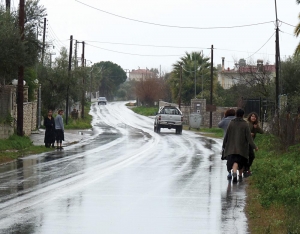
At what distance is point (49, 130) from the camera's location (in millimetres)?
29438

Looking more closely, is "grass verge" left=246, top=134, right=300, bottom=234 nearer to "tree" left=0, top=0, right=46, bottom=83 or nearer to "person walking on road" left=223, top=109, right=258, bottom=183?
"person walking on road" left=223, top=109, right=258, bottom=183

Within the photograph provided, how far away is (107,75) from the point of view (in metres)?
165

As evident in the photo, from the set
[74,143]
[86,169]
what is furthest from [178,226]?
[74,143]

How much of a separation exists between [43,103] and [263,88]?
15.7m

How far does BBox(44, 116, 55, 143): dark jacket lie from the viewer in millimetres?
29031

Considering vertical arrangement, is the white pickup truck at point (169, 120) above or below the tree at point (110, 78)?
below

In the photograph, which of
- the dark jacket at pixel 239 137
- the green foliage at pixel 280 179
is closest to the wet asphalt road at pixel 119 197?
the green foliage at pixel 280 179

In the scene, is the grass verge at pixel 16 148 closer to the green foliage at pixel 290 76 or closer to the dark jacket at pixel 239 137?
the dark jacket at pixel 239 137

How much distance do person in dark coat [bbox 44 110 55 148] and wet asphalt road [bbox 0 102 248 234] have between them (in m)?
6.05

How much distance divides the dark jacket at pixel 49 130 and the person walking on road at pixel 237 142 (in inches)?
537

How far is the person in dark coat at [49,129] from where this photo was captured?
95.1 ft

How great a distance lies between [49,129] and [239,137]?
564 inches

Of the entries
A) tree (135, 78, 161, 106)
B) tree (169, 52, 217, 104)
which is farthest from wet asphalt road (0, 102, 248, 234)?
tree (135, 78, 161, 106)

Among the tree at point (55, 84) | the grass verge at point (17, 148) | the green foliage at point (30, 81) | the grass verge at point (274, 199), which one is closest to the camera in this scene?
the grass verge at point (274, 199)
